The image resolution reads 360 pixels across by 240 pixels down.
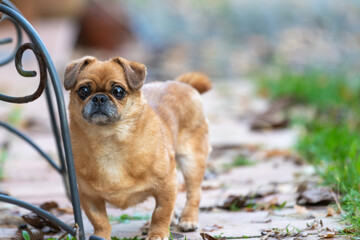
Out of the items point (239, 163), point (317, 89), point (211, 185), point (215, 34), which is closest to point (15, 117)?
point (239, 163)

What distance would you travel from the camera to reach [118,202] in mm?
2982

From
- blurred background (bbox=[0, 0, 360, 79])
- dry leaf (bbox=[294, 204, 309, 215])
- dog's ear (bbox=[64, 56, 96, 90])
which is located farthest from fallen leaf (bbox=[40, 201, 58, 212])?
blurred background (bbox=[0, 0, 360, 79])

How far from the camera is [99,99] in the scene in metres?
2.83

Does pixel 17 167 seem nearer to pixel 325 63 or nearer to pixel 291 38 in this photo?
pixel 325 63

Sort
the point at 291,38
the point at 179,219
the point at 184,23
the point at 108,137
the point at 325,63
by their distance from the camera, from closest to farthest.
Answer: the point at 108,137
the point at 179,219
the point at 325,63
the point at 291,38
the point at 184,23

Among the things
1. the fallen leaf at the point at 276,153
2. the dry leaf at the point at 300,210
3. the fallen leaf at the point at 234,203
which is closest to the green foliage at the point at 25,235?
the fallen leaf at the point at 234,203

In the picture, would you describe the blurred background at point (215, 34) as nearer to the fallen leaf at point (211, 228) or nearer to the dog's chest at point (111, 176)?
the fallen leaf at point (211, 228)

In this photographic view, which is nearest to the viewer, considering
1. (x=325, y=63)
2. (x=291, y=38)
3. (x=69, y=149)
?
(x=69, y=149)

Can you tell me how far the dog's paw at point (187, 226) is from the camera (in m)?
3.31

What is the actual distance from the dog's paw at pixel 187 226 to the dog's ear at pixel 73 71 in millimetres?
1011

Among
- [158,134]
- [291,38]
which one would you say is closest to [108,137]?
[158,134]

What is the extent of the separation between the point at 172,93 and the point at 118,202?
0.91m

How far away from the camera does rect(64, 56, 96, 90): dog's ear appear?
2.93 m

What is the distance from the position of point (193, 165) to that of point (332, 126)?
2.22 metres
